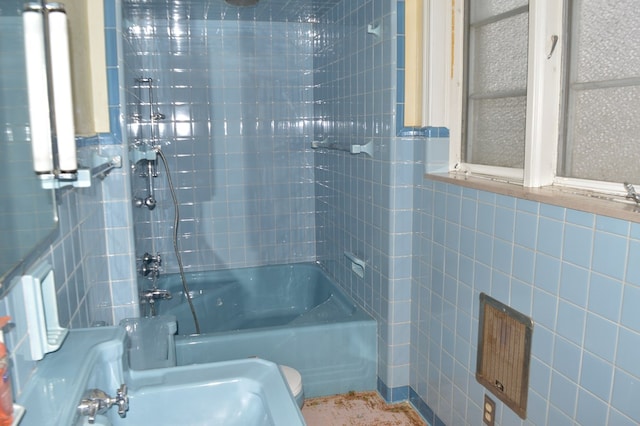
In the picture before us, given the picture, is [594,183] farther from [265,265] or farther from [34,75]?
[265,265]

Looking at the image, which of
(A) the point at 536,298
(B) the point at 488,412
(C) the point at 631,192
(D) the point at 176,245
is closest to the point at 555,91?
(C) the point at 631,192

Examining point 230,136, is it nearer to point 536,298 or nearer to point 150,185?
point 150,185

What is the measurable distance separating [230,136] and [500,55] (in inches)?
75.1

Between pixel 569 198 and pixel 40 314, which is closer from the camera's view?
pixel 40 314

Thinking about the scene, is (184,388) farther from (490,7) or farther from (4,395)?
(490,7)

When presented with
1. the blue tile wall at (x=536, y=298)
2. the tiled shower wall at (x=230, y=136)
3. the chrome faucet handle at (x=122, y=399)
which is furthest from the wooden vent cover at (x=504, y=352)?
the tiled shower wall at (x=230, y=136)

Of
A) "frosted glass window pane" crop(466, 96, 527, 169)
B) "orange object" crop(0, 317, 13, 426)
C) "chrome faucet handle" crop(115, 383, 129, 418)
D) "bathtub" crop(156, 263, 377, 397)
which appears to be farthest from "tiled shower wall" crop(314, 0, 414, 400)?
"orange object" crop(0, 317, 13, 426)

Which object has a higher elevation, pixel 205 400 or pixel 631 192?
pixel 631 192

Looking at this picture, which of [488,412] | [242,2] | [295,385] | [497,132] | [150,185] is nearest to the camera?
[488,412]

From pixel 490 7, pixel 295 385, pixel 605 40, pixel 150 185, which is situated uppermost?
pixel 490 7

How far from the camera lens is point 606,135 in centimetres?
149

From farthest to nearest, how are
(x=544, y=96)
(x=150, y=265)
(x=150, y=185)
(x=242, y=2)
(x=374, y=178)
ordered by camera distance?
1. (x=150, y=185)
2. (x=150, y=265)
3. (x=242, y=2)
4. (x=374, y=178)
5. (x=544, y=96)

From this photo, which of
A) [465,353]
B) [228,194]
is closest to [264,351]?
[465,353]

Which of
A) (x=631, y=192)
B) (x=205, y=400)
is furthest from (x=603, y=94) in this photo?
(x=205, y=400)
